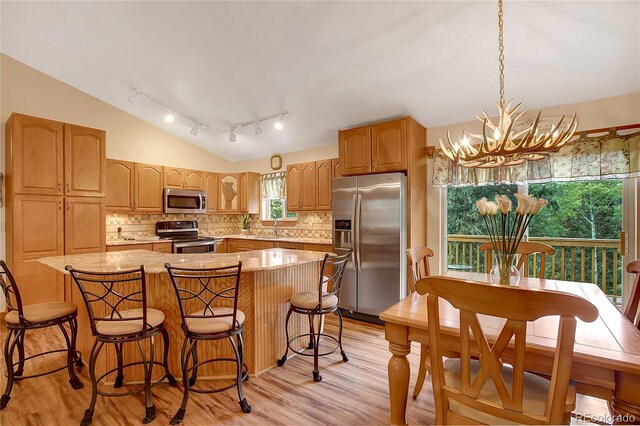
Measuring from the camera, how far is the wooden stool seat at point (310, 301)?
2494mm

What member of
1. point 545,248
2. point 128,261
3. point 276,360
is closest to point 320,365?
point 276,360

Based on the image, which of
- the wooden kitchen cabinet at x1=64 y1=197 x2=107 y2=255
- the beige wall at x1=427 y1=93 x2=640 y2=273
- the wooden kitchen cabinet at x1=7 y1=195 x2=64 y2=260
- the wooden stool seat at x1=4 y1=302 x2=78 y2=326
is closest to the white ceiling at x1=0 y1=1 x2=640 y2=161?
the beige wall at x1=427 y1=93 x2=640 y2=273

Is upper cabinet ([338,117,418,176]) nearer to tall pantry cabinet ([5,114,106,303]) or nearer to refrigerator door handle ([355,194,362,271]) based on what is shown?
refrigerator door handle ([355,194,362,271])

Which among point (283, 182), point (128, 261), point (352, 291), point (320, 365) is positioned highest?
point (283, 182)

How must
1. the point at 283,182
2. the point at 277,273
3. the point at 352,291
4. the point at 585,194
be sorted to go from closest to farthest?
the point at 277,273 < the point at 585,194 < the point at 352,291 < the point at 283,182

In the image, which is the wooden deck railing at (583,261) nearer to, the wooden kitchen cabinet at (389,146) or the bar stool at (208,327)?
the wooden kitchen cabinet at (389,146)

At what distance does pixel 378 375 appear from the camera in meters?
2.50

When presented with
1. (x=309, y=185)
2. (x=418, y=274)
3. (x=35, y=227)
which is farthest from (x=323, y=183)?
(x=35, y=227)

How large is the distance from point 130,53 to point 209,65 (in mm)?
882

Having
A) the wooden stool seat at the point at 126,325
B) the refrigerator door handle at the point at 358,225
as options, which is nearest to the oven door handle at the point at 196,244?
the refrigerator door handle at the point at 358,225

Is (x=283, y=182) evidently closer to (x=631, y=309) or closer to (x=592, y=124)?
(x=592, y=124)

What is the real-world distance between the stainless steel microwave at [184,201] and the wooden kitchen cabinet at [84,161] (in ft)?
3.25

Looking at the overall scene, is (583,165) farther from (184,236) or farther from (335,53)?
(184,236)

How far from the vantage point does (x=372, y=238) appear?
12.4 ft
